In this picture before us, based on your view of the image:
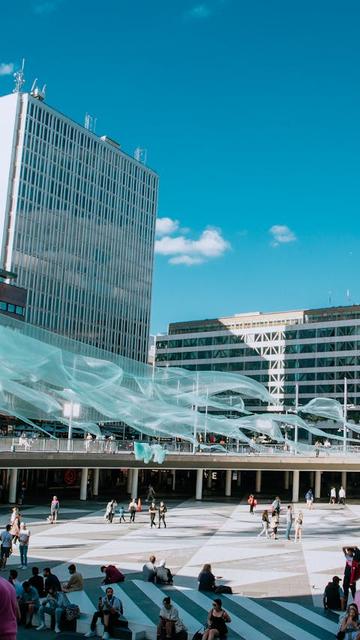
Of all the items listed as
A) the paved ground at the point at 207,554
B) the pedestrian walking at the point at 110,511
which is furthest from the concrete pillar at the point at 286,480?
the pedestrian walking at the point at 110,511

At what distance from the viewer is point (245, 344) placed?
472 feet

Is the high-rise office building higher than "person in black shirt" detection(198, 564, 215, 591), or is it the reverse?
the high-rise office building

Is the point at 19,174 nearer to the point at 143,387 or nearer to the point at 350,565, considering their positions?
the point at 143,387

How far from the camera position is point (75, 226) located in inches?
5458

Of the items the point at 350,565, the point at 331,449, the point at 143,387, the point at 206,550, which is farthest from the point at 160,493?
the point at 350,565

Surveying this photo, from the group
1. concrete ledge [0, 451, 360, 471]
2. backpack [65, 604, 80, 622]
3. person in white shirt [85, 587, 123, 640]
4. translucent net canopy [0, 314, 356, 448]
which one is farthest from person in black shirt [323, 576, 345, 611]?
concrete ledge [0, 451, 360, 471]

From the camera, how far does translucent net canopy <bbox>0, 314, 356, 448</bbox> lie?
1697 inches

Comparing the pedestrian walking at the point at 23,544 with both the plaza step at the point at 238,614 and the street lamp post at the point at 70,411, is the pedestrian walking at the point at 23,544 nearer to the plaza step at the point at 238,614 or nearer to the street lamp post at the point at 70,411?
the plaza step at the point at 238,614

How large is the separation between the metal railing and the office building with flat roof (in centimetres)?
6188

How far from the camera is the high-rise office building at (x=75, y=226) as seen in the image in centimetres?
12706

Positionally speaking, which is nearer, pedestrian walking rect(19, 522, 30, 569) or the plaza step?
the plaza step

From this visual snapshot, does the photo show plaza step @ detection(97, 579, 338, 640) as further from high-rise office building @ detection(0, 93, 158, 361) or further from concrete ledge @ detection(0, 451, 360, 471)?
high-rise office building @ detection(0, 93, 158, 361)

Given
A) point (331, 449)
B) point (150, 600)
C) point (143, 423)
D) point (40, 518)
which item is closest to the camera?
point (150, 600)

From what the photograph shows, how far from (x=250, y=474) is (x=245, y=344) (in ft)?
212
